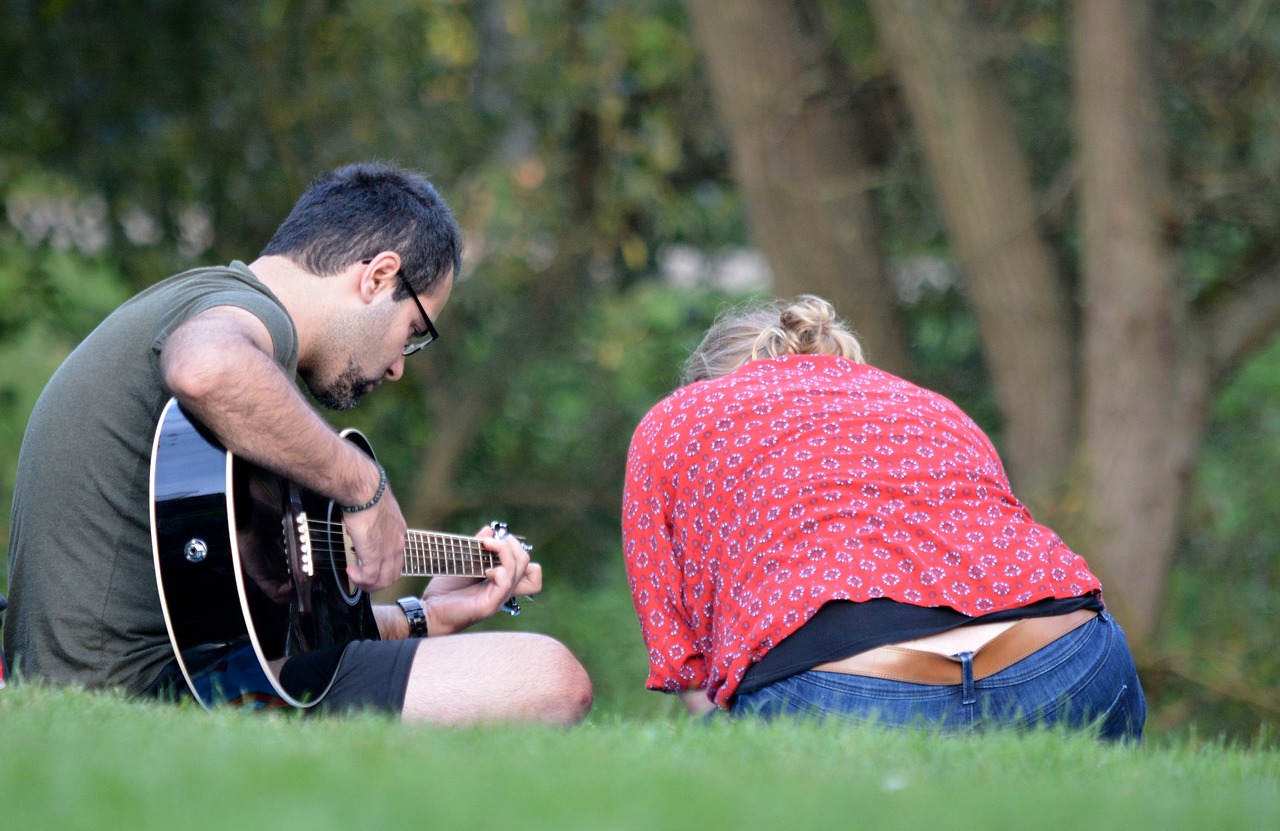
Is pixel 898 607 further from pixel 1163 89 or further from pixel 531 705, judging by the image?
pixel 1163 89

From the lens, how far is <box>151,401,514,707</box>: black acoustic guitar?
9.91 ft

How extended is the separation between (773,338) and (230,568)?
140cm

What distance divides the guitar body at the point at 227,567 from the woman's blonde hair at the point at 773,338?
42.7 inches

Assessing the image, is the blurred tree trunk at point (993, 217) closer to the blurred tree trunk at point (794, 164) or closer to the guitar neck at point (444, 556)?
the blurred tree trunk at point (794, 164)

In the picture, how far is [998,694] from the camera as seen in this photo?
3.03 meters

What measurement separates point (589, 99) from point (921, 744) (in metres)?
6.82

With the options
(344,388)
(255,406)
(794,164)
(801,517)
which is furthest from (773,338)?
(794,164)

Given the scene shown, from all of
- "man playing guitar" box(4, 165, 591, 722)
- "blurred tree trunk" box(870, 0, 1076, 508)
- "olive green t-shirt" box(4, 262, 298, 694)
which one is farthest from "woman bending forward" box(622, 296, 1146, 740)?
"blurred tree trunk" box(870, 0, 1076, 508)

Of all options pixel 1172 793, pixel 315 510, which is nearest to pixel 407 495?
pixel 315 510

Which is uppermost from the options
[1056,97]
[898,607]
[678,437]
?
[1056,97]

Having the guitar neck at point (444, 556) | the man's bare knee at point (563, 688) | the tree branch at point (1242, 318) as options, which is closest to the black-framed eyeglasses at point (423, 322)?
the guitar neck at point (444, 556)

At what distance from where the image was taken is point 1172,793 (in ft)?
7.81

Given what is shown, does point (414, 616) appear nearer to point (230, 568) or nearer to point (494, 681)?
point (494, 681)

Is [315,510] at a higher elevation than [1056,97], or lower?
lower
